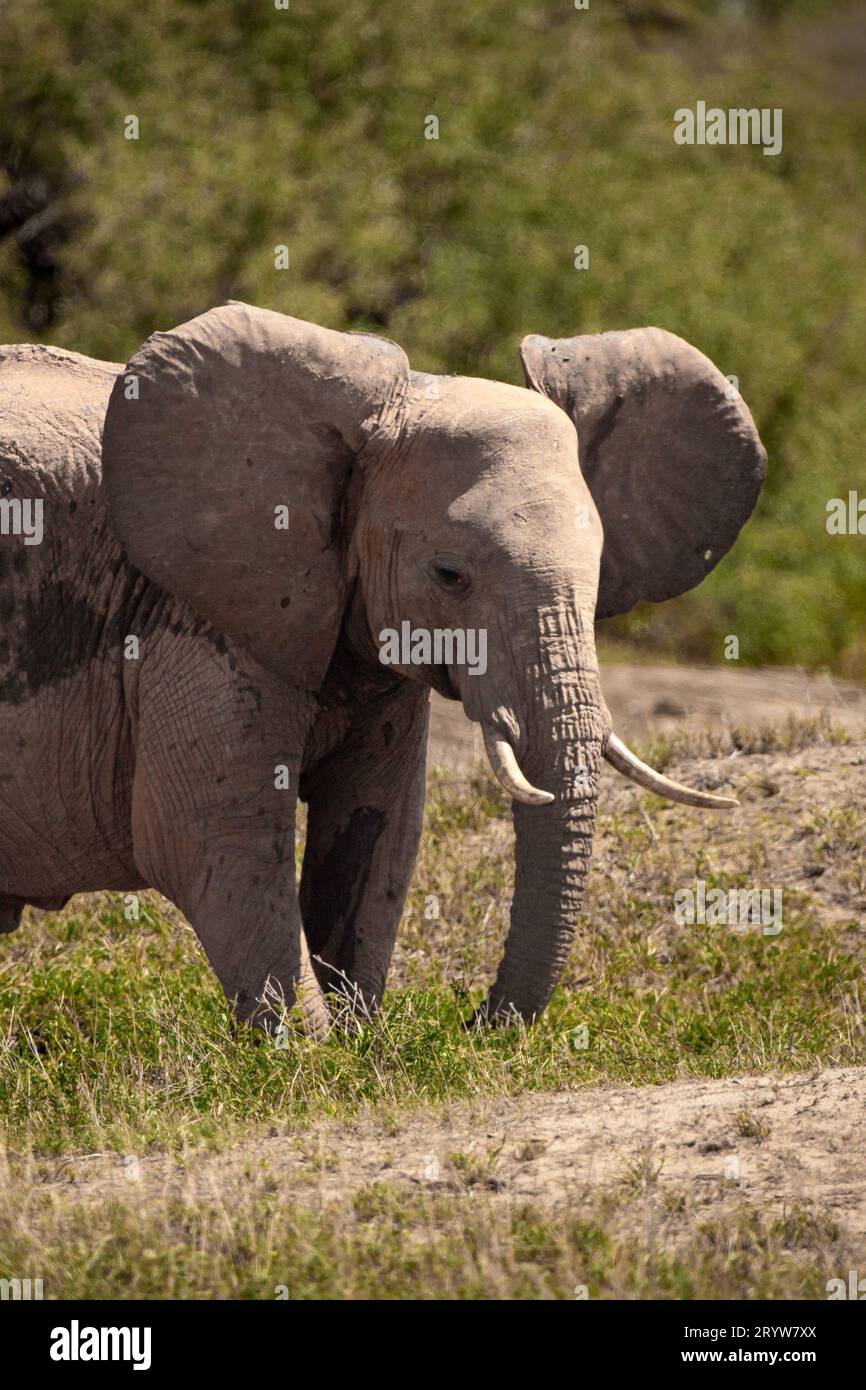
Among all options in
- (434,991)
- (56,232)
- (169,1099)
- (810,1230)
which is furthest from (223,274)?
(810,1230)

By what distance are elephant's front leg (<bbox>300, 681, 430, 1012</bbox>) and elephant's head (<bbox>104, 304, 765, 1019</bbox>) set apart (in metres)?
0.49

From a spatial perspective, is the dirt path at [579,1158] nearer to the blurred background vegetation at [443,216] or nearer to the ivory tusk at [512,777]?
the ivory tusk at [512,777]

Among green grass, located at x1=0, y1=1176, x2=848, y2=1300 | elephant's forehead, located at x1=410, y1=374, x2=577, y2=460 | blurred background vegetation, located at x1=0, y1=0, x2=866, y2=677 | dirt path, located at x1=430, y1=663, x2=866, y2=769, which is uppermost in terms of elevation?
blurred background vegetation, located at x1=0, y1=0, x2=866, y2=677

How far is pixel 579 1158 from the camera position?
588 cm

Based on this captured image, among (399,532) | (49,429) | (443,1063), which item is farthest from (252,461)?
(443,1063)

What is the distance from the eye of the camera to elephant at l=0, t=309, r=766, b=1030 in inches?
258

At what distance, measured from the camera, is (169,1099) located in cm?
681

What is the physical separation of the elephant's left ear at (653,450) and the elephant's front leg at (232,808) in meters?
1.43

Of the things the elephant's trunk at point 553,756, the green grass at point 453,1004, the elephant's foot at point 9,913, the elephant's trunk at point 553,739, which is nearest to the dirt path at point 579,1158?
the green grass at point 453,1004

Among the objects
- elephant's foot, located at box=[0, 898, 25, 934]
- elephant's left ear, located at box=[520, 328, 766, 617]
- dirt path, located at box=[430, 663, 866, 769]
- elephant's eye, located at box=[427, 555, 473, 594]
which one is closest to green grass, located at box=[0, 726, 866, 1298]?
elephant's foot, located at box=[0, 898, 25, 934]

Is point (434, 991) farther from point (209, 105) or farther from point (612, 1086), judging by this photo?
point (209, 105)

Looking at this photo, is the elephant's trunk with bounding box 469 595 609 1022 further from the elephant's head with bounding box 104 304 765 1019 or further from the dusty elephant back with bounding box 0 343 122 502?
the dusty elephant back with bounding box 0 343 122 502

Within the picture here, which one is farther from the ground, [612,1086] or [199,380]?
[199,380]

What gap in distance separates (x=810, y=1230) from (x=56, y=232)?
14191mm
